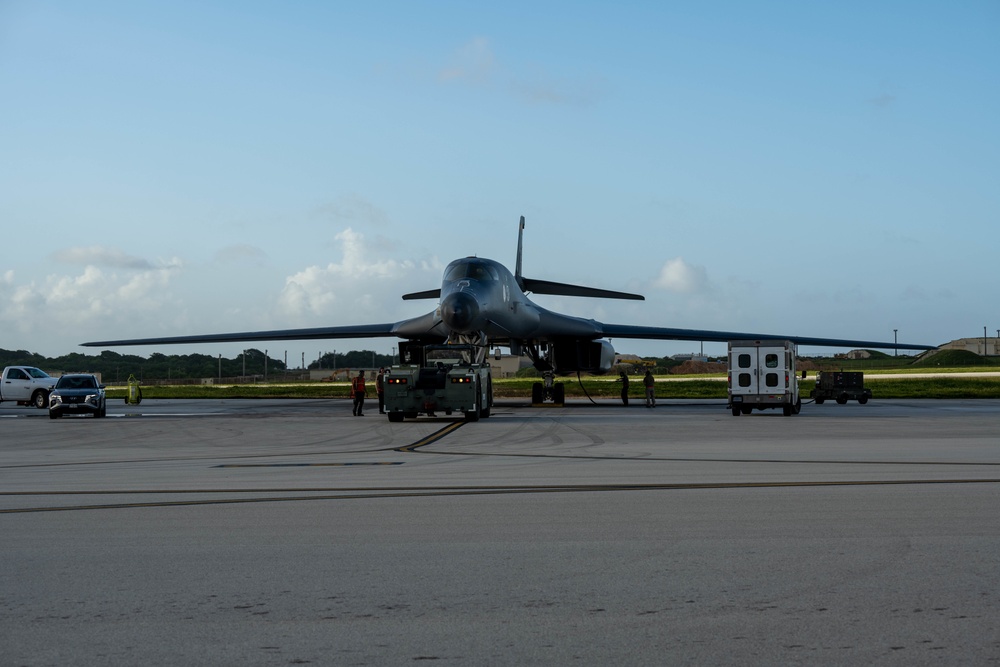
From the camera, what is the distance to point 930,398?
4784cm

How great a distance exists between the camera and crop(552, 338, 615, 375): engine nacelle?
41.2 meters

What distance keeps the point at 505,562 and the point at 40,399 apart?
3973cm

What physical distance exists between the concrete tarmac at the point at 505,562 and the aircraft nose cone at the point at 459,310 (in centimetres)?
1735

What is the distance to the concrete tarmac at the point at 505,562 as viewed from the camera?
4742 mm

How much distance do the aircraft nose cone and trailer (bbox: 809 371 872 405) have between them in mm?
17547

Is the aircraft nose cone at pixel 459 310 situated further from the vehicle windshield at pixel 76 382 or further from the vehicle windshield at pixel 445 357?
the vehicle windshield at pixel 76 382

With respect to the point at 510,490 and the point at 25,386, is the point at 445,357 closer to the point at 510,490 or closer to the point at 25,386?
the point at 510,490

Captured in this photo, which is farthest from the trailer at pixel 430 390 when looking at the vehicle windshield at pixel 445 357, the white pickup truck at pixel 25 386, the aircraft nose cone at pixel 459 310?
the white pickup truck at pixel 25 386

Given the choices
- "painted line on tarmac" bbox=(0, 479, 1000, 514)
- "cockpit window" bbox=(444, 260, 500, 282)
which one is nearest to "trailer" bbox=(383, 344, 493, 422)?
"cockpit window" bbox=(444, 260, 500, 282)

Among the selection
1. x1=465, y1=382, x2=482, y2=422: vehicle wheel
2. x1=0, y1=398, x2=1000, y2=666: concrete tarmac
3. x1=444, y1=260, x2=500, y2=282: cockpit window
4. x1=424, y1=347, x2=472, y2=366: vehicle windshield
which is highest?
x1=444, y1=260, x2=500, y2=282: cockpit window

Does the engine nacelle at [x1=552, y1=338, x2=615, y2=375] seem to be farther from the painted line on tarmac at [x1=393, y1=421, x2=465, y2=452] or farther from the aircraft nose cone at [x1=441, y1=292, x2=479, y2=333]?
the painted line on tarmac at [x1=393, y1=421, x2=465, y2=452]

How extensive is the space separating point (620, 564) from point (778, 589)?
1072 millimetres

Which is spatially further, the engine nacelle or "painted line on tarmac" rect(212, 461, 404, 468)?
the engine nacelle

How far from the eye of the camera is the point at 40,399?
42.1 m
